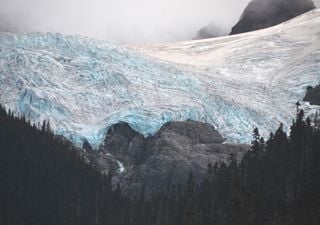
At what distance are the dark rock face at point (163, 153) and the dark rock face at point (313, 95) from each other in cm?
1135

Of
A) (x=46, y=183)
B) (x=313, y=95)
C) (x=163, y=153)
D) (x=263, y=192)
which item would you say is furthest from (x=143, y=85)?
(x=263, y=192)

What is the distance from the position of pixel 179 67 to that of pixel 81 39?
11.6 metres

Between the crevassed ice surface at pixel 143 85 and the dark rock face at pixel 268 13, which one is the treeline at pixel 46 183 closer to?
the crevassed ice surface at pixel 143 85

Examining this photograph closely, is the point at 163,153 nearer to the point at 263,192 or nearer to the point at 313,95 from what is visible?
the point at 313,95

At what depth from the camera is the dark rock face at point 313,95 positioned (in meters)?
101

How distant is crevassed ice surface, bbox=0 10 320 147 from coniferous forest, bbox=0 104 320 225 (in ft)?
19.8

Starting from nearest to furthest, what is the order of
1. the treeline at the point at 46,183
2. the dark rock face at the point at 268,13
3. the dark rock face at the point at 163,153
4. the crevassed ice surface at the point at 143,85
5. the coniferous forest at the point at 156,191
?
the coniferous forest at the point at 156,191 → the treeline at the point at 46,183 → the dark rock face at the point at 163,153 → the crevassed ice surface at the point at 143,85 → the dark rock face at the point at 268,13

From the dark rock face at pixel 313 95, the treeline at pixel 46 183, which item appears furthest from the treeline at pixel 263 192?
the dark rock face at pixel 313 95

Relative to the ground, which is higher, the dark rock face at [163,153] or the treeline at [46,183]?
the dark rock face at [163,153]

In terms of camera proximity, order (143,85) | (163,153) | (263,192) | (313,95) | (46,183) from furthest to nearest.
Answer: (313,95) → (143,85) → (163,153) → (46,183) → (263,192)

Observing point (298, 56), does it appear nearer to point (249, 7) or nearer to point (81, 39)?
point (81, 39)

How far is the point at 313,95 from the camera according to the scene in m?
101

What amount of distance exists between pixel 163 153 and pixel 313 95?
17619 mm

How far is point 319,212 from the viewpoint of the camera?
161 ft
